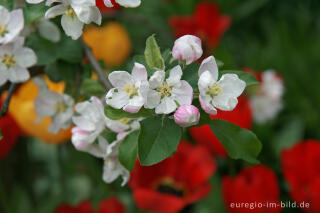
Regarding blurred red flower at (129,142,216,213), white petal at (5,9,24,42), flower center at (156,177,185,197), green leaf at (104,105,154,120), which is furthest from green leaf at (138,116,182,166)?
flower center at (156,177,185,197)

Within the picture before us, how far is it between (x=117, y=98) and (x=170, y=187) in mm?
418

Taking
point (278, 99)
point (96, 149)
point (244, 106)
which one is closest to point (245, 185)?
point (244, 106)

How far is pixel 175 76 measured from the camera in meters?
0.28

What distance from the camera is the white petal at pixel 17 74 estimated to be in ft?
1.14

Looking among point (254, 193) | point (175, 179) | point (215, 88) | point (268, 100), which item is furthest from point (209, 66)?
point (268, 100)

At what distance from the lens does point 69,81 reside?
407 millimetres

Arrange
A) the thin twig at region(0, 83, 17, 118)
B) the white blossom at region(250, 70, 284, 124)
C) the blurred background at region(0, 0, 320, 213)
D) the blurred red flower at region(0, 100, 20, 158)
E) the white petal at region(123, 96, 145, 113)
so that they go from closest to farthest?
the white petal at region(123, 96, 145, 113)
the thin twig at region(0, 83, 17, 118)
the blurred red flower at region(0, 100, 20, 158)
the blurred background at region(0, 0, 320, 213)
the white blossom at region(250, 70, 284, 124)

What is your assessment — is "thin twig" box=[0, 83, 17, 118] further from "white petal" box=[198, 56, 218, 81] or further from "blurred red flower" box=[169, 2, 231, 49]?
"blurred red flower" box=[169, 2, 231, 49]

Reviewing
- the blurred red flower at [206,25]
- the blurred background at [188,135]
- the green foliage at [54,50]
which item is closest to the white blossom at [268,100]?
the blurred background at [188,135]

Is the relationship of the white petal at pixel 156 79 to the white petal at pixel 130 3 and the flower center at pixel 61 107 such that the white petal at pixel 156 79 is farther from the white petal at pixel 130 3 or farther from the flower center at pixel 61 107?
the flower center at pixel 61 107

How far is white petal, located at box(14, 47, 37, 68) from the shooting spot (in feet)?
1.14

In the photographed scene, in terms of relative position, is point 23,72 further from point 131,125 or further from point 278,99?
point 278,99

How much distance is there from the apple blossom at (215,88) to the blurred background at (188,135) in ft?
0.29

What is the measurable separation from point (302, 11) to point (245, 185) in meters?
0.81
